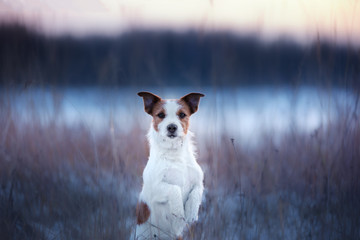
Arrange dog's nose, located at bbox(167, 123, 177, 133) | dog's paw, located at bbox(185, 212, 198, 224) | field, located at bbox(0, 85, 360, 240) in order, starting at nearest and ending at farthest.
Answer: dog's nose, located at bbox(167, 123, 177, 133)
dog's paw, located at bbox(185, 212, 198, 224)
field, located at bbox(0, 85, 360, 240)

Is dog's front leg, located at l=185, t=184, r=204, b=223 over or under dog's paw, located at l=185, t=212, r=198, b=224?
over

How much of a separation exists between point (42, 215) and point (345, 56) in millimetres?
3262

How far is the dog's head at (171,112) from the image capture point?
243cm

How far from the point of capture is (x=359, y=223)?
2.72 metres

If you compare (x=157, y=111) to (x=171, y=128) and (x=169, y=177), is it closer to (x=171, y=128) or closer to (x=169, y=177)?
(x=171, y=128)

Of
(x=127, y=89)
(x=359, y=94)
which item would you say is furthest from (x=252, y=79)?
(x=127, y=89)

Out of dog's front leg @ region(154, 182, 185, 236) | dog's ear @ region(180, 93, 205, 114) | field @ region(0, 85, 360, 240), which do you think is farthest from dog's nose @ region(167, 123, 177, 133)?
field @ region(0, 85, 360, 240)

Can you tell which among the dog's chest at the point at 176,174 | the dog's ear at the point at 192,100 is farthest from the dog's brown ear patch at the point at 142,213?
the dog's ear at the point at 192,100

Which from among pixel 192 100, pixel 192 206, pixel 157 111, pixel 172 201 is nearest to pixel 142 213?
pixel 172 201

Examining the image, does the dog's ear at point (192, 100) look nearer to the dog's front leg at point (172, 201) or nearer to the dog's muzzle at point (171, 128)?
the dog's muzzle at point (171, 128)

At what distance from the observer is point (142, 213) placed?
262 centimetres

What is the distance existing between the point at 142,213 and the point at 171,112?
0.90 metres

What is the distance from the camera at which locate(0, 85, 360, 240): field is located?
2.69 meters

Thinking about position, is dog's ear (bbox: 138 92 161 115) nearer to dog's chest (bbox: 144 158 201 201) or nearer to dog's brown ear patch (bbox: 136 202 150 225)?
dog's chest (bbox: 144 158 201 201)
